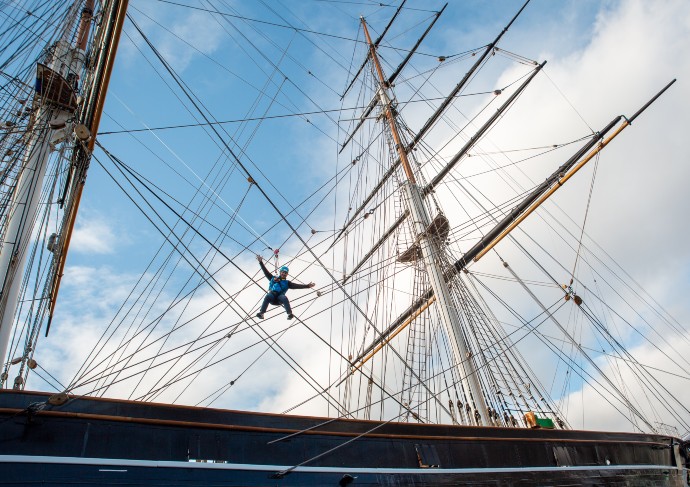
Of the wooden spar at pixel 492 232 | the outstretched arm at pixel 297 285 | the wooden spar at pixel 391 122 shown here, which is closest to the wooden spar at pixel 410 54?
the wooden spar at pixel 391 122

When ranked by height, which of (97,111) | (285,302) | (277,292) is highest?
(97,111)

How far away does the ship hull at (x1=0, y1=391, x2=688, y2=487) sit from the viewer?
3.70 metres

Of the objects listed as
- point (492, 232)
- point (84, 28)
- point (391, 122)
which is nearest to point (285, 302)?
point (492, 232)

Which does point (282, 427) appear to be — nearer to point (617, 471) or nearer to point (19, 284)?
point (19, 284)

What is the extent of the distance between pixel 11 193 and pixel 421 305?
10254mm

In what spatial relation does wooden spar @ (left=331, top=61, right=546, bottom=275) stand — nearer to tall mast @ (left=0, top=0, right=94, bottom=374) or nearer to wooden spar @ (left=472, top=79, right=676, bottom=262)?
wooden spar @ (left=472, top=79, right=676, bottom=262)

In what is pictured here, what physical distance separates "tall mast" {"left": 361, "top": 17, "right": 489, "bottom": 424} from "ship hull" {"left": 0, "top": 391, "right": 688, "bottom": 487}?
1635 millimetres

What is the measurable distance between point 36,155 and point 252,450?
728cm

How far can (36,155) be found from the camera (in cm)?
835

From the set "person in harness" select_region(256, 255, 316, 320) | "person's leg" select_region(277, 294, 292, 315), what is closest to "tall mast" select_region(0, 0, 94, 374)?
"person in harness" select_region(256, 255, 316, 320)

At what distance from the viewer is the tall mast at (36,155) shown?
6.95m

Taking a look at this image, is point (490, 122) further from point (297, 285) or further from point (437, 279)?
point (297, 285)

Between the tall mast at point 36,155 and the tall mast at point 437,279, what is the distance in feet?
24.5

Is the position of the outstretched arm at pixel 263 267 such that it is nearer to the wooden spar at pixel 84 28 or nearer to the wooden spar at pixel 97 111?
the wooden spar at pixel 97 111
